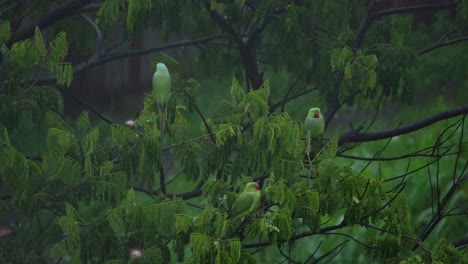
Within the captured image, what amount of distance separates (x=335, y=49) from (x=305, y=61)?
69 centimetres

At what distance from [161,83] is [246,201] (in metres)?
0.58

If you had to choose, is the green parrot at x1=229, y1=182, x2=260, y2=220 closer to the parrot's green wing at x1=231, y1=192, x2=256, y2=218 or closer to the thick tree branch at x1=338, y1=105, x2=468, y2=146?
the parrot's green wing at x1=231, y1=192, x2=256, y2=218

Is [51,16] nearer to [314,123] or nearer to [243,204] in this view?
[314,123]

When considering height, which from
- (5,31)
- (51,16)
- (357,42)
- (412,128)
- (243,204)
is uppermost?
(5,31)

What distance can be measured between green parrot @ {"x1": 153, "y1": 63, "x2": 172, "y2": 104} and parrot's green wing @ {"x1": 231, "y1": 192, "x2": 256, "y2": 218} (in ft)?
1.73

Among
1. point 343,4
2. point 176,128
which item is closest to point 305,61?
point 343,4

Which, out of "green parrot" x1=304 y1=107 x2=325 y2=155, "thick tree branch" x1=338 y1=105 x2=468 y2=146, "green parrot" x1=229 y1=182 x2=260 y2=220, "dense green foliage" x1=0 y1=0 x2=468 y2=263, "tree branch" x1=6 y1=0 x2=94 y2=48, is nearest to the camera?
"green parrot" x1=229 y1=182 x2=260 y2=220

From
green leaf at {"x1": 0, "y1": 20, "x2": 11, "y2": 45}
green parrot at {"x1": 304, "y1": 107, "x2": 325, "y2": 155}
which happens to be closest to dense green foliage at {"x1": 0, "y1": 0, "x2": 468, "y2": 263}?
green leaf at {"x1": 0, "y1": 20, "x2": 11, "y2": 45}

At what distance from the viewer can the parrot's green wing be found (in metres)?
3.24

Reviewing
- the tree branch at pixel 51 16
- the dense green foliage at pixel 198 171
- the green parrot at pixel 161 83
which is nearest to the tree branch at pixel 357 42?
the dense green foliage at pixel 198 171

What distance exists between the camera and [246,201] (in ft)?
10.7

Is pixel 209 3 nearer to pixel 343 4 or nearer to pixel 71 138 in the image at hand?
pixel 343 4

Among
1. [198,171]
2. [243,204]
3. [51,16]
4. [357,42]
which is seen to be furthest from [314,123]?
[51,16]

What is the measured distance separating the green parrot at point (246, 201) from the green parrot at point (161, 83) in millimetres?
506
